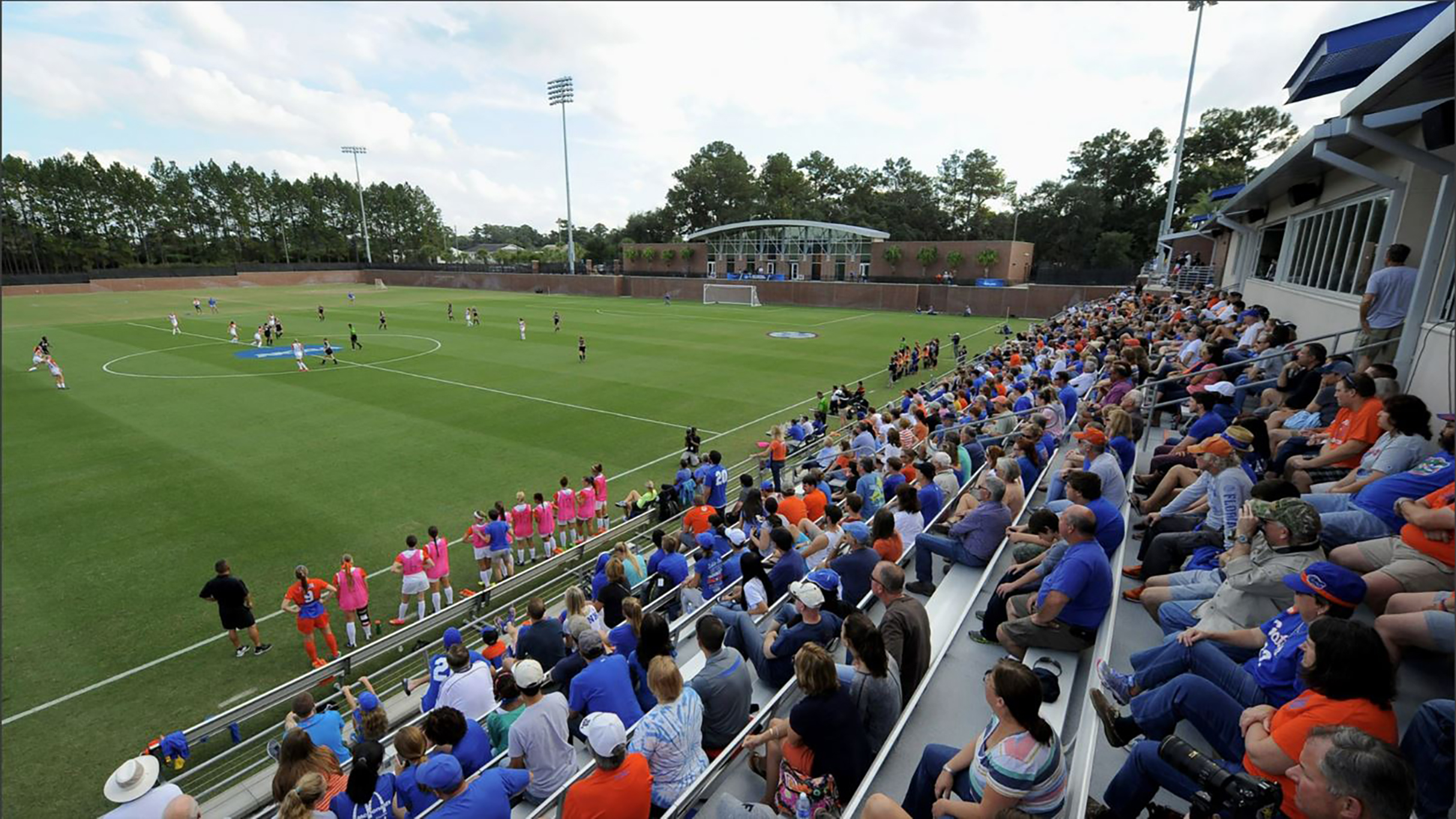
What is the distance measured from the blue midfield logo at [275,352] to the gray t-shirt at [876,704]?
35031mm

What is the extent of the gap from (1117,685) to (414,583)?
32.6 ft

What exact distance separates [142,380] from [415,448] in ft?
56.3

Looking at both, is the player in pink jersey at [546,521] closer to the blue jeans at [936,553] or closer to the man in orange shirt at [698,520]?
the man in orange shirt at [698,520]

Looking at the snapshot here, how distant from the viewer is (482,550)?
39.4 ft

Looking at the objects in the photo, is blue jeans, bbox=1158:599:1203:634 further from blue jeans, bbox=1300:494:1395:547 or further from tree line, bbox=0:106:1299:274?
tree line, bbox=0:106:1299:274

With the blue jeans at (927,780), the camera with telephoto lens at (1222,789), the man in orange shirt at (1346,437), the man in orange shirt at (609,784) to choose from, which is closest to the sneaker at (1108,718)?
the camera with telephoto lens at (1222,789)

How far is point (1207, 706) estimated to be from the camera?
435 cm

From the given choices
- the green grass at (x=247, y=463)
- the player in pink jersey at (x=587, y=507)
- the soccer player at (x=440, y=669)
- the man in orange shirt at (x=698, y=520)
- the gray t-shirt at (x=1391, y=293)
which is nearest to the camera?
the soccer player at (x=440, y=669)

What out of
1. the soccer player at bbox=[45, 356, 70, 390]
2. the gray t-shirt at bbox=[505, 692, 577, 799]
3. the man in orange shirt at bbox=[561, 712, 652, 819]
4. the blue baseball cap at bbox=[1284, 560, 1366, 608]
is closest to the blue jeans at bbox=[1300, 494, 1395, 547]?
the blue baseball cap at bbox=[1284, 560, 1366, 608]

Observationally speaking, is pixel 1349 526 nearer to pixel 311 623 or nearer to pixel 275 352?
pixel 311 623

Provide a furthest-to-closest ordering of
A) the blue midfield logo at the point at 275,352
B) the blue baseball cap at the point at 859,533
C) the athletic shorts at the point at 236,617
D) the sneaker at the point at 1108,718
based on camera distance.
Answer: the blue midfield logo at the point at 275,352 → the athletic shorts at the point at 236,617 → the blue baseball cap at the point at 859,533 → the sneaker at the point at 1108,718

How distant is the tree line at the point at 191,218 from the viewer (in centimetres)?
7931

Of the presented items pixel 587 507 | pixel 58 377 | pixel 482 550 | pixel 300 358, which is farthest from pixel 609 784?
pixel 58 377

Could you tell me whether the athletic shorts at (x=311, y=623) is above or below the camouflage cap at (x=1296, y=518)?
below
